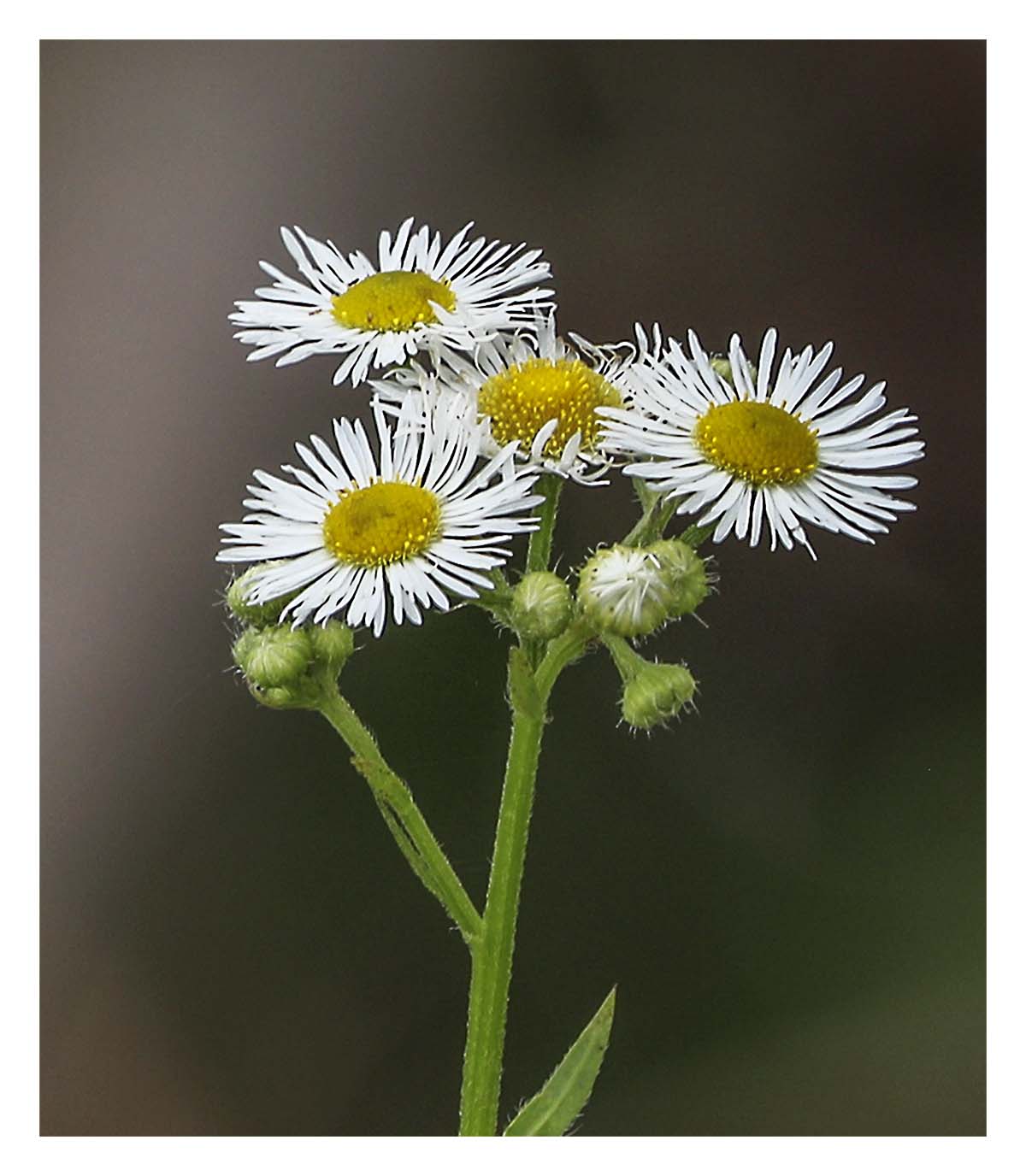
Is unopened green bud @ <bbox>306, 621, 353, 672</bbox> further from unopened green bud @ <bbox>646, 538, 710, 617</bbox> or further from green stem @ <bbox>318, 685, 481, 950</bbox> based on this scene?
unopened green bud @ <bbox>646, 538, 710, 617</bbox>

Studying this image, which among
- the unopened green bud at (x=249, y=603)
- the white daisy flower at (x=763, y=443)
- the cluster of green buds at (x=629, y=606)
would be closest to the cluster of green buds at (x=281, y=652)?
the unopened green bud at (x=249, y=603)

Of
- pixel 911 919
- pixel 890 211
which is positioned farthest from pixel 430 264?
pixel 911 919

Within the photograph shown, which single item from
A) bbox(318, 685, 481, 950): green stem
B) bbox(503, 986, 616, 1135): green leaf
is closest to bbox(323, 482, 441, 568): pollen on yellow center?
bbox(318, 685, 481, 950): green stem

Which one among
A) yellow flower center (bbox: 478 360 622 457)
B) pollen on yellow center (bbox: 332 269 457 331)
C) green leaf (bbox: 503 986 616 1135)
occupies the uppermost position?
pollen on yellow center (bbox: 332 269 457 331)

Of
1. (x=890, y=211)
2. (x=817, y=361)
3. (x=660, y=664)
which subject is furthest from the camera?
(x=890, y=211)

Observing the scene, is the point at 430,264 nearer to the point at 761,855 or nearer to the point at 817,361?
the point at 817,361

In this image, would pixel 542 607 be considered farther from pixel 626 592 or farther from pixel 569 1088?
pixel 569 1088
